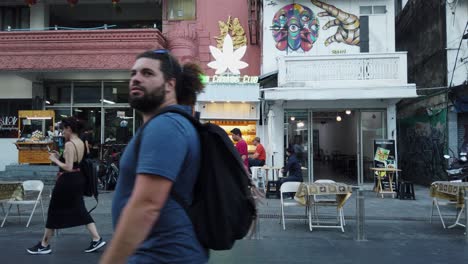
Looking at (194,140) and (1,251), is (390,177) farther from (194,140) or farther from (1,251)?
(194,140)

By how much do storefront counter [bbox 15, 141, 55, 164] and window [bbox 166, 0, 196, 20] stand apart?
692cm

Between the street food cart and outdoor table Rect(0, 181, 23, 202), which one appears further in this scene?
the street food cart

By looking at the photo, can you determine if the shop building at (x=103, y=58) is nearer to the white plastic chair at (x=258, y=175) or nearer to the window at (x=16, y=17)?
the window at (x=16, y=17)

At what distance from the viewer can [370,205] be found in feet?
37.4

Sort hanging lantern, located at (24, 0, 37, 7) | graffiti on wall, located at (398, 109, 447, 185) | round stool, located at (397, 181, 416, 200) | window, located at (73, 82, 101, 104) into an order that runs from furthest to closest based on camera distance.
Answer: window, located at (73, 82, 101, 104), hanging lantern, located at (24, 0, 37, 7), graffiti on wall, located at (398, 109, 447, 185), round stool, located at (397, 181, 416, 200)

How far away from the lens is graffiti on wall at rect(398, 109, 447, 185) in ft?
51.3

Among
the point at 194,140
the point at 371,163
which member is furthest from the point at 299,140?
the point at 194,140

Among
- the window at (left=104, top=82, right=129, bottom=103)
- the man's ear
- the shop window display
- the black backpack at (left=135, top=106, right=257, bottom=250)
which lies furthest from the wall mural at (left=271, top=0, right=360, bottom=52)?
the black backpack at (left=135, top=106, right=257, bottom=250)

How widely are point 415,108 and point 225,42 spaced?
8.71 meters

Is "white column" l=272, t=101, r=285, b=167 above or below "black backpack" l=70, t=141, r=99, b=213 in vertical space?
above

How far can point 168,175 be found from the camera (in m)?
1.75

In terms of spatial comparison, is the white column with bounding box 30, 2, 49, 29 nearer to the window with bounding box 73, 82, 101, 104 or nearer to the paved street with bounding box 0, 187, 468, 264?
the window with bounding box 73, 82, 101, 104

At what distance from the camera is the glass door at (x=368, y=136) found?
15.5 meters

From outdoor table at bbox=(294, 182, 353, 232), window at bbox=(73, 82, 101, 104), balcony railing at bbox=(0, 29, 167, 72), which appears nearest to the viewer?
outdoor table at bbox=(294, 182, 353, 232)
